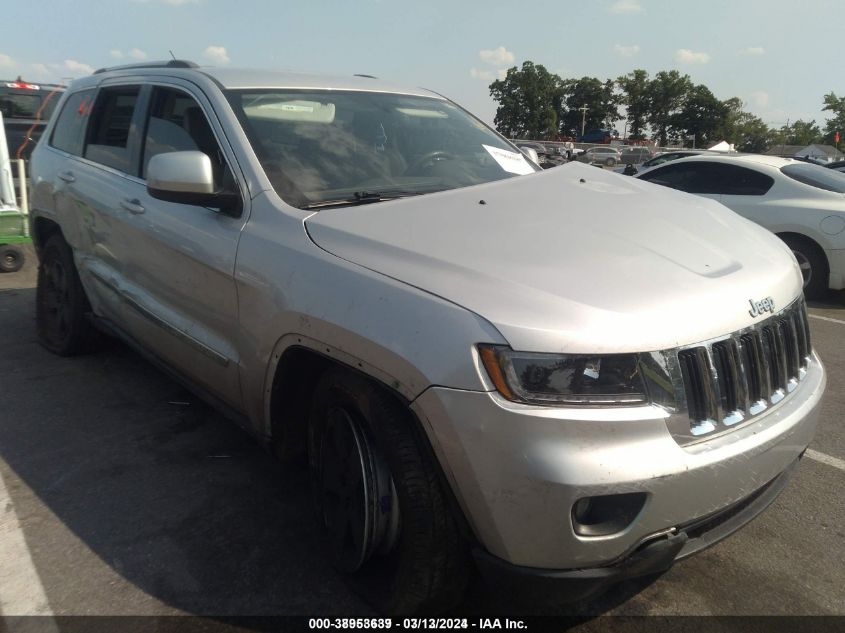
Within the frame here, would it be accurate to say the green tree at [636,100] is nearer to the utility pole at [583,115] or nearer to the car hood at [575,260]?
the utility pole at [583,115]

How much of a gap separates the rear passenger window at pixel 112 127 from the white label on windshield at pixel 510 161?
1943 mm

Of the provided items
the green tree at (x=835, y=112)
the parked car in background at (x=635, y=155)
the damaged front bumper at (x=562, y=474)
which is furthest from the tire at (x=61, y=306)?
the green tree at (x=835, y=112)

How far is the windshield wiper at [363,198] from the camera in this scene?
279cm

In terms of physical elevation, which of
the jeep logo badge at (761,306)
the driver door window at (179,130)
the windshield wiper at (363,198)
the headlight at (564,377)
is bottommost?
the headlight at (564,377)

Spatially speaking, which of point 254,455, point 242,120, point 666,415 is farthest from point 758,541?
point 242,120

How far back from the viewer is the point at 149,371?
485 cm

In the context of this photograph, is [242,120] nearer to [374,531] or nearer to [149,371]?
[374,531]

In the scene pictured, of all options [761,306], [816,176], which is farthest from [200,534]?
[816,176]

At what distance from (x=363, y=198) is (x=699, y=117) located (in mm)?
112099

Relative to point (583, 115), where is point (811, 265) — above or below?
below

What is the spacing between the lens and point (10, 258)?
7750 millimetres

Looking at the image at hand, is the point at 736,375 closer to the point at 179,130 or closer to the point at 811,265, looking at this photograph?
the point at 179,130

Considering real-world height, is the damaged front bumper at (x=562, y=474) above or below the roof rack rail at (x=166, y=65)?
below

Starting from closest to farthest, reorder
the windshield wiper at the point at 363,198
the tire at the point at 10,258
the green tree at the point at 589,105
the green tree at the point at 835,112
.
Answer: the windshield wiper at the point at 363,198 → the tire at the point at 10,258 → the green tree at the point at 835,112 → the green tree at the point at 589,105
